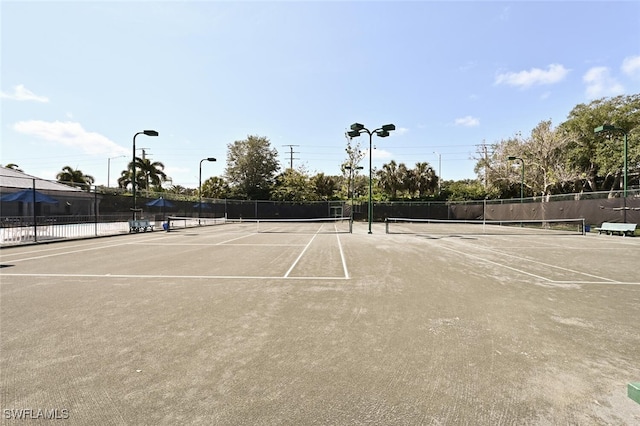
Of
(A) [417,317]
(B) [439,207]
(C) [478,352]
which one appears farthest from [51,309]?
(B) [439,207]

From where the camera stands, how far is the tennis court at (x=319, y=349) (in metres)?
2.66

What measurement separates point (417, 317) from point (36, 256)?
13069 mm

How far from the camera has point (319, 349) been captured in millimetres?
3752

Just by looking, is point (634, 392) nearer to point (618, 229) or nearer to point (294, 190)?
point (618, 229)

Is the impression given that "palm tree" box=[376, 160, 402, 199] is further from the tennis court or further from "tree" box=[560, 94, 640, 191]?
the tennis court

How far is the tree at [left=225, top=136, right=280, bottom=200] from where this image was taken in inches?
2272

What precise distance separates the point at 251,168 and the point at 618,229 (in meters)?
50.1

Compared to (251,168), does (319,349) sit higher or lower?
lower

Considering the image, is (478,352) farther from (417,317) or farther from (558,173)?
(558,173)

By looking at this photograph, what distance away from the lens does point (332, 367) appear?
333cm

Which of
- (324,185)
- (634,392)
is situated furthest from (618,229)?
(324,185)

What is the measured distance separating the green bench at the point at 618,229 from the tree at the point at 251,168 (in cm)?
4600

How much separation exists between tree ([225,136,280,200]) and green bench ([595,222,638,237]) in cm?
4600

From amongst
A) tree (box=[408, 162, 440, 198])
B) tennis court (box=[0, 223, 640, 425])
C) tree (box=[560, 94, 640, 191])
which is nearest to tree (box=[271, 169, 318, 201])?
tree (box=[408, 162, 440, 198])
